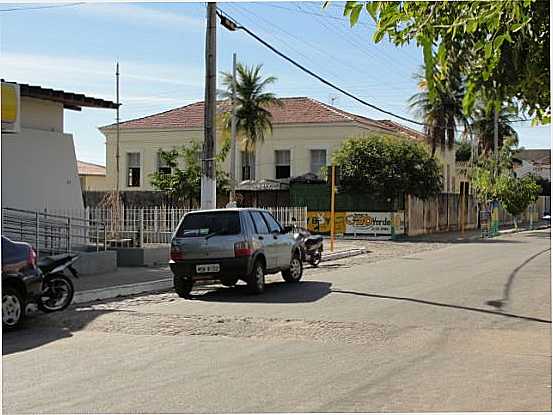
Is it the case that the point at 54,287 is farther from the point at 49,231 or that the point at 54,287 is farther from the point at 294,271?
the point at 49,231

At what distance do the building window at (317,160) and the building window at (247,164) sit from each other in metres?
3.56

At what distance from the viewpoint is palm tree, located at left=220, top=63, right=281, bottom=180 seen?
156 ft

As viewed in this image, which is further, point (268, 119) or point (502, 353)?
point (268, 119)

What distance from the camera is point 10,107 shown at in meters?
17.1

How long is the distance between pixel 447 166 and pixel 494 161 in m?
5.07

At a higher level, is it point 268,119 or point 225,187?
point 268,119

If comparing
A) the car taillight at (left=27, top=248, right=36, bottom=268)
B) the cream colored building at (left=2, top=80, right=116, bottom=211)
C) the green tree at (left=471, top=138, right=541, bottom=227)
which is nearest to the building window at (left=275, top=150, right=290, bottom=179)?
the green tree at (left=471, top=138, right=541, bottom=227)

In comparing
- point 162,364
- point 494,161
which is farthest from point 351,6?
point 494,161

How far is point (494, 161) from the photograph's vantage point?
177 ft

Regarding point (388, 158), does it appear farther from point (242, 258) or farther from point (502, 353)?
point (502, 353)

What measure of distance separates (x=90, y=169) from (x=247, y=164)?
18386mm

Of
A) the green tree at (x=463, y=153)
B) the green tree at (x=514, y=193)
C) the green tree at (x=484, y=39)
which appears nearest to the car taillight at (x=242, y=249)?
the green tree at (x=484, y=39)

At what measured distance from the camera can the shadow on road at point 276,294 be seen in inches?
622

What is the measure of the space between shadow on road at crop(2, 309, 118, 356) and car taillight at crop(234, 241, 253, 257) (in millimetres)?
2983
